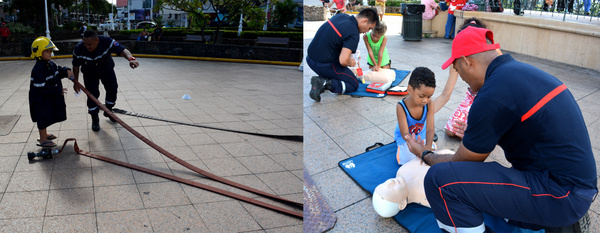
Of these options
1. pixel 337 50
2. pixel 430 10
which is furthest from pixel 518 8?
pixel 337 50

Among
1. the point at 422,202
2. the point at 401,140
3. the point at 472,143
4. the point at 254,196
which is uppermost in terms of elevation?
the point at 472,143

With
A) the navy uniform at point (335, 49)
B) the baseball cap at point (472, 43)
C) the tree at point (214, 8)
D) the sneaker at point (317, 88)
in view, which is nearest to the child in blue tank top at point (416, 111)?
the baseball cap at point (472, 43)

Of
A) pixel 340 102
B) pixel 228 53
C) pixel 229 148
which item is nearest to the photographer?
pixel 229 148

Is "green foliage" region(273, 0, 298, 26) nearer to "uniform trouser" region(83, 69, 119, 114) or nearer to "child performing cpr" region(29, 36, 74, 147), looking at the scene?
"uniform trouser" region(83, 69, 119, 114)

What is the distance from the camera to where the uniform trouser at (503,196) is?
2170 millimetres

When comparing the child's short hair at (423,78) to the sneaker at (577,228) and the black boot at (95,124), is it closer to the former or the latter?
the sneaker at (577,228)

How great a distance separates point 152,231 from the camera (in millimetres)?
3061

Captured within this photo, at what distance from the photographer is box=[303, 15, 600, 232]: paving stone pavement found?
9.72ft

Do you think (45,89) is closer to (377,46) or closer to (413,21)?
(377,46)

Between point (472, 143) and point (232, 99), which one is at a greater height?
point (472, 143)

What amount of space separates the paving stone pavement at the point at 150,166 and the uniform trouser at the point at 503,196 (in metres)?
1.32

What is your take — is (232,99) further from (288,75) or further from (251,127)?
(288,75)

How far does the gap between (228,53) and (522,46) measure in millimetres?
8857

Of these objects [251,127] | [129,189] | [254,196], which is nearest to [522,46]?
[251,127]
